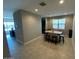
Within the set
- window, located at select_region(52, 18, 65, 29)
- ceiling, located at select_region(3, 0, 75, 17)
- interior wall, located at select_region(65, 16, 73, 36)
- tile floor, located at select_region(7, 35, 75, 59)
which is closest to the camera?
tile floor, located at select_region(7, 35, 75, 59)

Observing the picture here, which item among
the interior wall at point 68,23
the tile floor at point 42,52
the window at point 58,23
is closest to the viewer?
the tile floor at point 42,52

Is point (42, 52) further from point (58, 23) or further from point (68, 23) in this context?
point (58, 23)

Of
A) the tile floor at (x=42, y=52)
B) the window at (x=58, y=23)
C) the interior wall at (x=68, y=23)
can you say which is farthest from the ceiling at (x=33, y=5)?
the window at (x=58, y=23)

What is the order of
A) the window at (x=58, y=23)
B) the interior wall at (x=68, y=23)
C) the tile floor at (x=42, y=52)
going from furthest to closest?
the window at (x=58, y=23), the interior wall at (x=68, y=23), the tile floor at (x=42, y=52)

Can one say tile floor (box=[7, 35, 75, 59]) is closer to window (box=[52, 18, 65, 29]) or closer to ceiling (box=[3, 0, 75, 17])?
ceiling (box=[3, 0, 75, 17])

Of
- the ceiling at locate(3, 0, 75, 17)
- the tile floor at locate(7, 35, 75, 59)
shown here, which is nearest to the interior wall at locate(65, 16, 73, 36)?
the ceiling at locate(3, 0, 75, 17)

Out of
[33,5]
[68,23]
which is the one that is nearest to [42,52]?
[33,5]

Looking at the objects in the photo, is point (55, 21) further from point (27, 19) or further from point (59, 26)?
point (27, 19)

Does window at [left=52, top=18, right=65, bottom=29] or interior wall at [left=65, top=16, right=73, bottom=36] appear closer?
interior wall at [left=65, top=16, right=73, bottom=36]

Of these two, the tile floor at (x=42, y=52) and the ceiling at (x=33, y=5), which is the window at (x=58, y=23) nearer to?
the ceiling at (x=33, y=5)

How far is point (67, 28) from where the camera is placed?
9.26 meters

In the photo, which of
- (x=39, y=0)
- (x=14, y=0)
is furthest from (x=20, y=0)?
(x=39, y=0)

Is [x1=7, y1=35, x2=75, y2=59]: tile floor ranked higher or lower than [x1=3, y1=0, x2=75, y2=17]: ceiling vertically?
lower

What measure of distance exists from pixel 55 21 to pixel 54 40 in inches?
173
